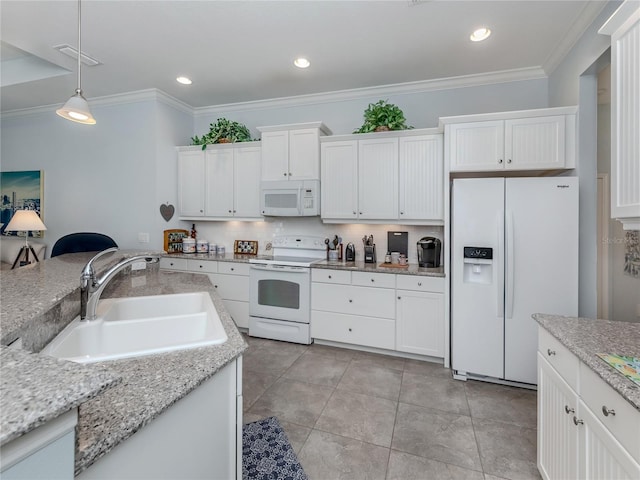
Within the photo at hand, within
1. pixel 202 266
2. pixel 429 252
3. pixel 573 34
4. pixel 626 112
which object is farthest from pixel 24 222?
pixel 573 34

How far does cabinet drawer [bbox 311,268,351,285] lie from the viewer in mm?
3164

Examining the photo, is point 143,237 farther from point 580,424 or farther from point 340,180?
point 580,424

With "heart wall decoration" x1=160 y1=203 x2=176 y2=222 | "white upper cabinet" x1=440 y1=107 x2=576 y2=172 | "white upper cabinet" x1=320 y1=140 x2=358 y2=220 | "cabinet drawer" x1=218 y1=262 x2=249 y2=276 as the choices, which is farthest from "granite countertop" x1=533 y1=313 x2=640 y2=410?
"heart wall decoration" x1=160 y1=203 x2=176 y2=222

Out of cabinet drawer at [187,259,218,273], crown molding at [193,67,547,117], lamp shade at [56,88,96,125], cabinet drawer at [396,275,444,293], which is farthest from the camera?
cabinet drawer at [187,259,218,273]

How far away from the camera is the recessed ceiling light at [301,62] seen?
2.97m

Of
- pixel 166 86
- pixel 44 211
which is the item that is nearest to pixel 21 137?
pixel 44 211

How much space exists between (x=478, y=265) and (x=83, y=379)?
2.70 meters

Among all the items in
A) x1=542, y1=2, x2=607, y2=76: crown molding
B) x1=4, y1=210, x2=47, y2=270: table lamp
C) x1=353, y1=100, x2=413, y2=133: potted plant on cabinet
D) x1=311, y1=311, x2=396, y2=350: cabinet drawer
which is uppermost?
x1=542, y1=2, x2=607, y2=76: crown molding

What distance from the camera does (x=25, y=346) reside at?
3.22 feet

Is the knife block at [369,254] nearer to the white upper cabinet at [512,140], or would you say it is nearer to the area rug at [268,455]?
the white upper cabinet at [512,140]

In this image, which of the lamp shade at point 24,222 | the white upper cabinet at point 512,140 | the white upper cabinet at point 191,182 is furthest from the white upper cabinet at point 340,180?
the lamp shade at point 24,222

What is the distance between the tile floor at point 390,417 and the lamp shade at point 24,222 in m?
3.45

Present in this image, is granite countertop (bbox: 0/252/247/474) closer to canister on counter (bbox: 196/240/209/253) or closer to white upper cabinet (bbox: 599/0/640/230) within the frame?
white upper cabinet (bbox: 599/0/640/230)

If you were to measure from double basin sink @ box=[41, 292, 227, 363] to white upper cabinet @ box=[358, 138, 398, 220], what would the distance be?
6.84 feet
